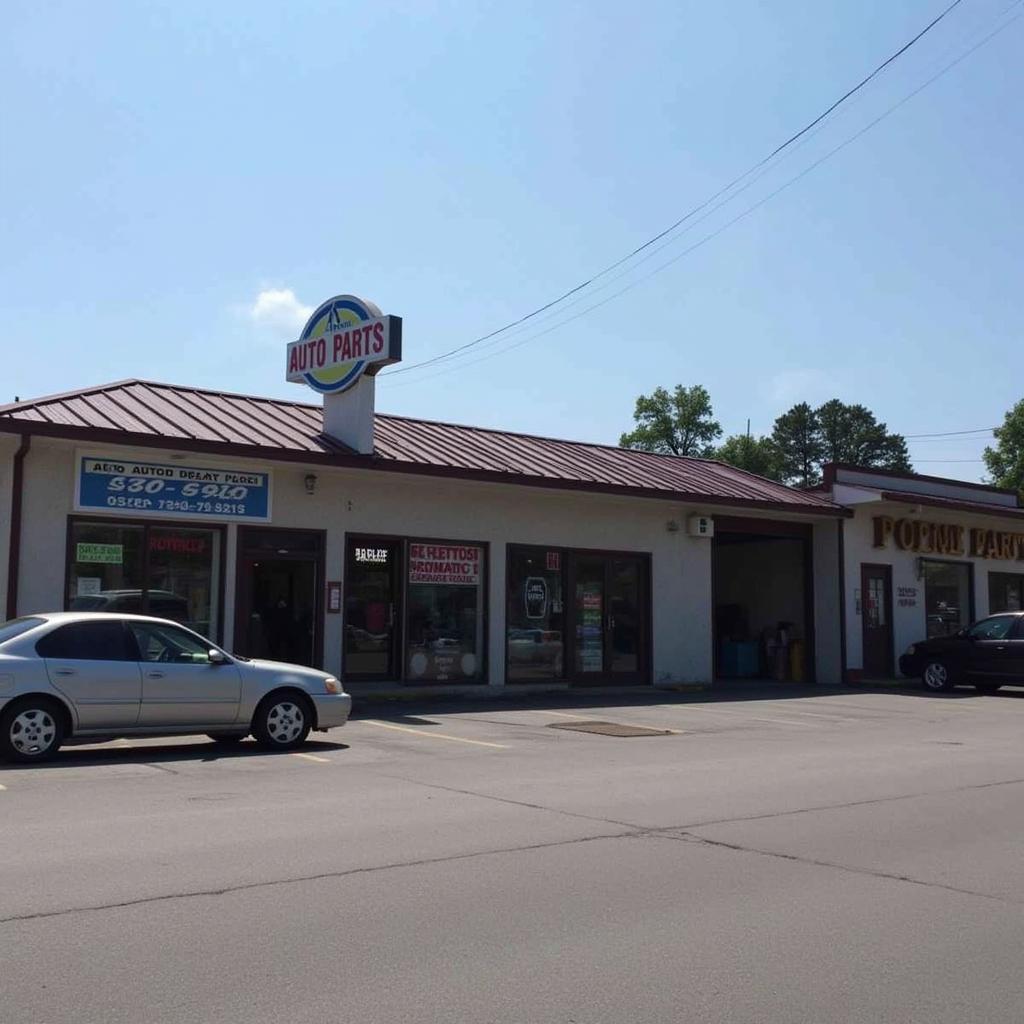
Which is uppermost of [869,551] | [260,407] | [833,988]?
[260,407]

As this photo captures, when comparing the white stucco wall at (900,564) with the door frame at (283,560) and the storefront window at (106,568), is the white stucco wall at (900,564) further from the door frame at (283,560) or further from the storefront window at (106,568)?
the storefront window at (106,568)

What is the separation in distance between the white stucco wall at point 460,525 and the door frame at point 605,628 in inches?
5.3

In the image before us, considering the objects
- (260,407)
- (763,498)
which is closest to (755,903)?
(260,407)

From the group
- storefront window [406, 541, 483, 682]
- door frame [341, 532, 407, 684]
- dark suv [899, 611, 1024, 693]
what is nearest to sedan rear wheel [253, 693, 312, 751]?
door frame [341, 532, 407, 684]

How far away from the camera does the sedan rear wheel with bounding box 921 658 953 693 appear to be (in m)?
24.1

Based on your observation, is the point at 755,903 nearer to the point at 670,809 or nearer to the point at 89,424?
the point at 670,809

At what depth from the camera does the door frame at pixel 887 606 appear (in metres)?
26.7

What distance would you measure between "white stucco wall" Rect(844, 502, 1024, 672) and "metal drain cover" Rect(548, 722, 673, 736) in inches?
450

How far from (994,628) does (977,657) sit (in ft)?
2.18

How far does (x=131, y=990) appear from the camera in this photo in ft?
16.2

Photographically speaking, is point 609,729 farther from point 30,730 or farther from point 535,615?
point 30,730

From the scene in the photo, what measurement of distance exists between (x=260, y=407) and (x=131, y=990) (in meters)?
16.3

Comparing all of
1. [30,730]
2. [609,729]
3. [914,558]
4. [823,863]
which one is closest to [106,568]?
[30,730]

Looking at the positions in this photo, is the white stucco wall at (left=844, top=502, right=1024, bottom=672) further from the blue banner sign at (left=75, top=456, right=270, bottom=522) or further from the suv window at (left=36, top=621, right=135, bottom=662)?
the suv window at (left=36, top=621, right=135, bottom=662)
